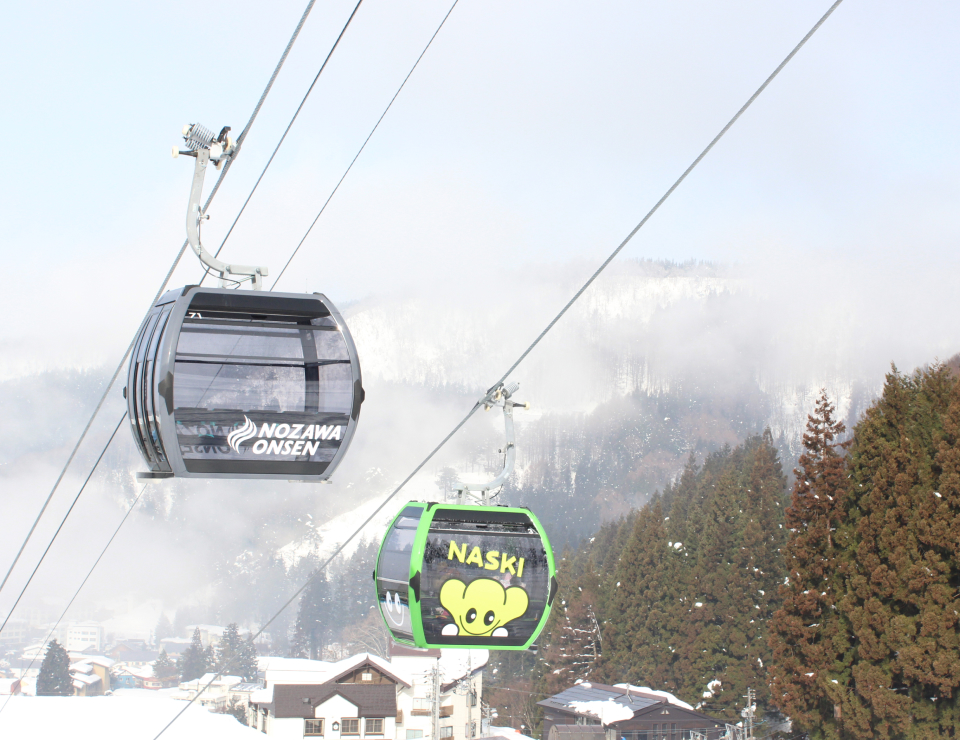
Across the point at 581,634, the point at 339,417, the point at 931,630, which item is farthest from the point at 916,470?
the point at 581,634

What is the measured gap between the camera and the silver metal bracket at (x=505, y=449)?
424 inches

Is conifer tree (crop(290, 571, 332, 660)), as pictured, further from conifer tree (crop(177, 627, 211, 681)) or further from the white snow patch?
the white snow patch

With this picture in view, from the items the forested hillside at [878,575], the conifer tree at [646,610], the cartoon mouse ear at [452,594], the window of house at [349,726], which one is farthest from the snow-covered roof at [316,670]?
the cartoon mouse ear at [452,594]

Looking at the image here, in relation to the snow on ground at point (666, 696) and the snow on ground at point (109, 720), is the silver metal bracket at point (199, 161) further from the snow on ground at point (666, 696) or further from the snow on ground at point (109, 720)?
the snow on ground at point (666, 696)

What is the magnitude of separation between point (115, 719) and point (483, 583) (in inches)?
903

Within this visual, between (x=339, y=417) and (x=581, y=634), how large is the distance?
1756 inches

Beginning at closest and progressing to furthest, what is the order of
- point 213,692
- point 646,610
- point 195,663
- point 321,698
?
1. point 321,698
2. point 646,610
3. point 213,692
4. point 195,663

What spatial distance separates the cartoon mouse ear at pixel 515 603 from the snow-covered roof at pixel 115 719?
18177 mm

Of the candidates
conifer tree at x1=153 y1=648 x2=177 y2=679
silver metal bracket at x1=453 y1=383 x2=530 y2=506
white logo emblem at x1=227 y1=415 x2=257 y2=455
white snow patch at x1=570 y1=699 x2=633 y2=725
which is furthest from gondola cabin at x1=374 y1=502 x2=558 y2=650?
conifer tree at x1=153 y1=648 x2=177 y2=679

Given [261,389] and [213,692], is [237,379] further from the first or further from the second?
[213,692]

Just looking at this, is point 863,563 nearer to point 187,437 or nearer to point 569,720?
point 187,437

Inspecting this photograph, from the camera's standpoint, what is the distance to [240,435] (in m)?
7.71


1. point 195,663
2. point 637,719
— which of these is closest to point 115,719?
point 637,719

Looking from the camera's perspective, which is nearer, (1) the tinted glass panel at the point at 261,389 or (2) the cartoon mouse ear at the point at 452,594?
(1) the tinted glass panel at the point at 261,389
